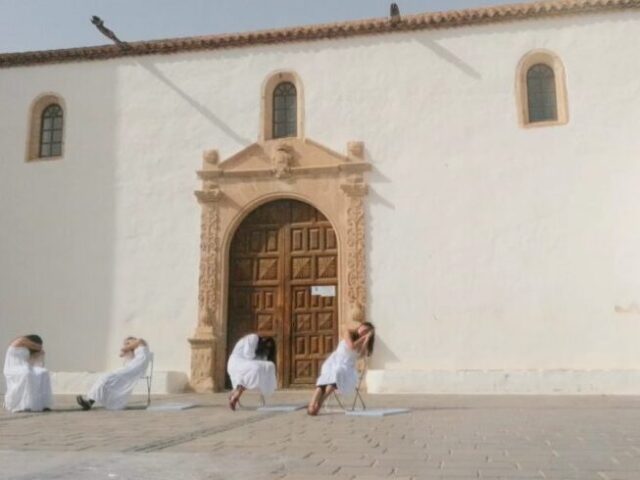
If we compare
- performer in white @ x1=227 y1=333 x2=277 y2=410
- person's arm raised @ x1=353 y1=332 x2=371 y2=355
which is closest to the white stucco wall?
performer in white @ x1=227 y1=333 x2=277 y2=410

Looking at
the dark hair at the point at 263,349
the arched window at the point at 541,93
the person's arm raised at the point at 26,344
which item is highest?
the arched window at the point at 541,93

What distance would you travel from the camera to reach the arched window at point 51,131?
12977mm

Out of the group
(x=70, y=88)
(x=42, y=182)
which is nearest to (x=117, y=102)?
(x=70, y=88)

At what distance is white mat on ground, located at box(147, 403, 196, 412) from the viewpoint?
26.5ft

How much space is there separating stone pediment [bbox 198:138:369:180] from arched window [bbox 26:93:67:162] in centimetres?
317

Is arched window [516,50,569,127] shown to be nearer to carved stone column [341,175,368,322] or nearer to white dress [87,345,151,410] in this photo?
carved stone column [341,175,368,322]

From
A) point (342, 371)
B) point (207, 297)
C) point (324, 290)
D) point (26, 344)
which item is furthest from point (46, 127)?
point (342, 371)

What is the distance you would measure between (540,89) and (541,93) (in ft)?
0.23

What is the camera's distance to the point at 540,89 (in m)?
11.3

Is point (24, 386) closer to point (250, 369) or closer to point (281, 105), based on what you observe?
point (250, 369)

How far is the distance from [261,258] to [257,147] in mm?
1968

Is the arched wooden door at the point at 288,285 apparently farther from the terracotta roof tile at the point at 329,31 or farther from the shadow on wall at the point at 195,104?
the terracotta roof tile at the point at 329,31

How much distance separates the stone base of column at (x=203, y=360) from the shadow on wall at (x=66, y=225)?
170cm

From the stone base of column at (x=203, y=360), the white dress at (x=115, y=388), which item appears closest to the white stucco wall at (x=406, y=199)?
the stone base of column at (x=203, y=360)
